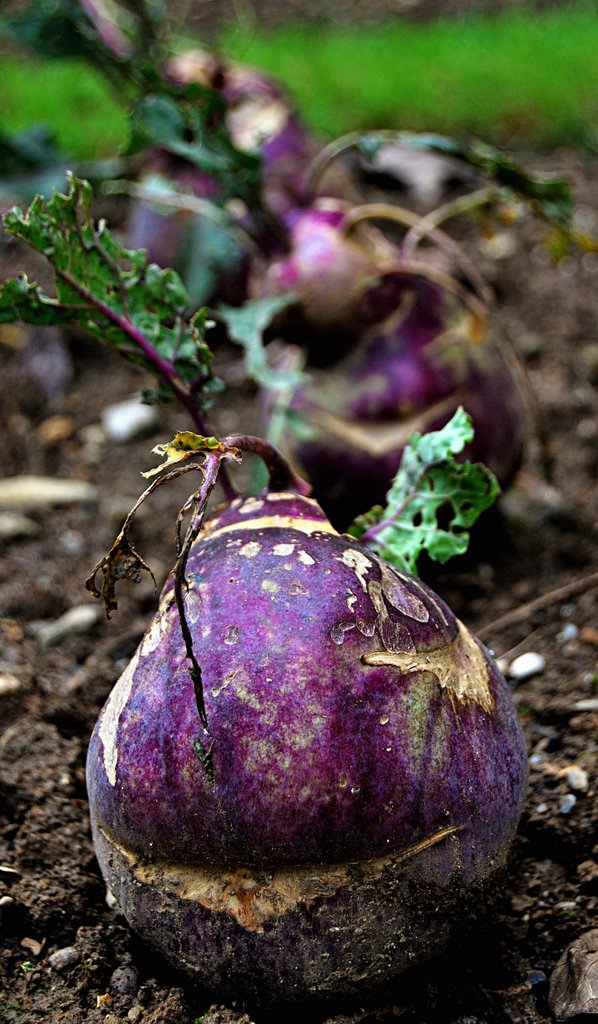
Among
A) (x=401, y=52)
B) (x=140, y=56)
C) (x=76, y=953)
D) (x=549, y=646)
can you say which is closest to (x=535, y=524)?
(x=549, y=646)

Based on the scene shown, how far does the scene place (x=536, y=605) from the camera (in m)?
2.09

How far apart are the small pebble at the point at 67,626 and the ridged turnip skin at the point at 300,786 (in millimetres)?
892

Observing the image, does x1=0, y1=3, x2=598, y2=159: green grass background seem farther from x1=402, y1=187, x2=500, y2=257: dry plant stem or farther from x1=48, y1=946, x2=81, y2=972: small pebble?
x1=48, y1=946, x2=81, y2=972: small pebble

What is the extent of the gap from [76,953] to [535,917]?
0.56 meters

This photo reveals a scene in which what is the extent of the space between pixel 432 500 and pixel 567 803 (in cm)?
45

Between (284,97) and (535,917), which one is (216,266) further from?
(535,917)

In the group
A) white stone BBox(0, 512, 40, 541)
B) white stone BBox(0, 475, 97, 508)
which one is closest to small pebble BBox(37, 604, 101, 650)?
white stone BBox(0, 512, 40, 541)

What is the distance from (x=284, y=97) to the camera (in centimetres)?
326

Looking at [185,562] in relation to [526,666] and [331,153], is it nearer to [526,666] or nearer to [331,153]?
[526,666]

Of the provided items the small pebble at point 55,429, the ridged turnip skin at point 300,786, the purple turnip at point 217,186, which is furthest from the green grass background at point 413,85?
the ridged turnip skin at point 300,786

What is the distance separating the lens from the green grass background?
14.6 feet

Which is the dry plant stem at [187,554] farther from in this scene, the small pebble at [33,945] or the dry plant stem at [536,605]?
the dry plant stem at [536,605]

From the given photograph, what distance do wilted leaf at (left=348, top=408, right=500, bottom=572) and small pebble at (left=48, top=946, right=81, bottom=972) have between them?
642 mm

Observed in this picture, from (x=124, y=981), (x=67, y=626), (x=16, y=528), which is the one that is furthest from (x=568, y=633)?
(x=16, y=528)
